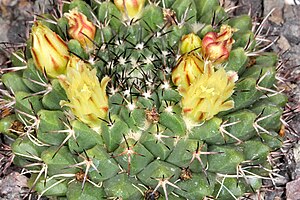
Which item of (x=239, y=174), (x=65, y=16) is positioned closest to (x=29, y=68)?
(x=65, y=16)

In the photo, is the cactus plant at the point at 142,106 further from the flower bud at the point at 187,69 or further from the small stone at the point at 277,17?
the small stone at the point at 277,17

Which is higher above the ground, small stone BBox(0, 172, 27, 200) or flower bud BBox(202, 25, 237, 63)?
flower bud BBox(202, 25, 237, 63)

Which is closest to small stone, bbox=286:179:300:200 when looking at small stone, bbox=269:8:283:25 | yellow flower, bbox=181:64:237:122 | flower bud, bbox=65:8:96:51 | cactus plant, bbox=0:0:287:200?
cactus plant, bbox=0:0:287:200

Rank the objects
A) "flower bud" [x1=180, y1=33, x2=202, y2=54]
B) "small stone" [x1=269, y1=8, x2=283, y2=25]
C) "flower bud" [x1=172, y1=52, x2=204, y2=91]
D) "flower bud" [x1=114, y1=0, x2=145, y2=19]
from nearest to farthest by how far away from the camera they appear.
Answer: "flower bud" [x1=172, y1=52, x2=204, y2=91]
"flower bud" [x1=180, y1=33, x2=202, y2=54]
"flower bud" [x1=114, y1=0, x2=145, y2=19]
"small stone" [x1=269, y1=8, x2=283, y2=25]

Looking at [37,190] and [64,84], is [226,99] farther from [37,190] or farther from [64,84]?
[37,190]

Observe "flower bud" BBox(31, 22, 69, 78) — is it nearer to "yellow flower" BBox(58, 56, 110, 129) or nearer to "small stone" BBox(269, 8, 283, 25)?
"yellow flower" BBox(58, 56, 110, 129)

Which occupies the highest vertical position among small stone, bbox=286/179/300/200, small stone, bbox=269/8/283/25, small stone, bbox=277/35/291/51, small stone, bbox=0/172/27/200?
small stone, bbox=269/8/283/25
